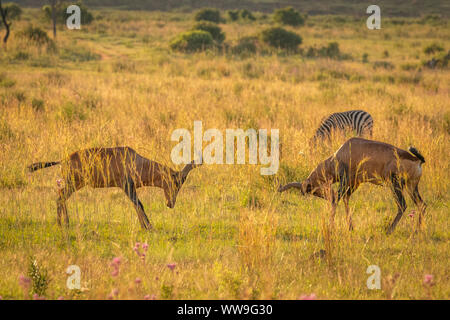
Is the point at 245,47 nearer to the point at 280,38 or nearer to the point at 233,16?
the point at 280,38

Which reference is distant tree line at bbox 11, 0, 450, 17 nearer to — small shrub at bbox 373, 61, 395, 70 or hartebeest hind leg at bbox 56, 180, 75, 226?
small shrub at bbox 373, 61, 395, 70

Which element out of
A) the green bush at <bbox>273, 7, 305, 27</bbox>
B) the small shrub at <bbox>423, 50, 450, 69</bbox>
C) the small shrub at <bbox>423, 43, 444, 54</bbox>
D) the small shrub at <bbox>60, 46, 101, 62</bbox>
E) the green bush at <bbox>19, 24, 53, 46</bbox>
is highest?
the green bush at <bbox>273, 7, 305, 27</bbox>

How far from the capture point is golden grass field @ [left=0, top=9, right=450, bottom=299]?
4547mm

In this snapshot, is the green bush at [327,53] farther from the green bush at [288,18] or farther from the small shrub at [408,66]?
the green bush at [288,18]

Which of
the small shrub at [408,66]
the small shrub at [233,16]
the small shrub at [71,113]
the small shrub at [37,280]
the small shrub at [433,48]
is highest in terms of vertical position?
the small shrub at [233,16]

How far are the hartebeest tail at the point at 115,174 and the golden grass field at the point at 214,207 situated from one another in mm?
383

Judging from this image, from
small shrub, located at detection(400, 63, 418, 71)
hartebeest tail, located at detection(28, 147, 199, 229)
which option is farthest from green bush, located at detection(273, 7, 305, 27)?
hartebeest tail, located at detection(28, 147, 199, 229)

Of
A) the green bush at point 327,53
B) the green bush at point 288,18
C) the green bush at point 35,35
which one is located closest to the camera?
the green bush at point 35,35

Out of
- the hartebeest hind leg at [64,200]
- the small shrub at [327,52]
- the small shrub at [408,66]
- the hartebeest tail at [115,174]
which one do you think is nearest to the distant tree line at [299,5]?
the small shrub at [327,52]

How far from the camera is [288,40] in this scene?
29172 millimetres

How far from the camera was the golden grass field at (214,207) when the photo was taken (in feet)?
14.9
